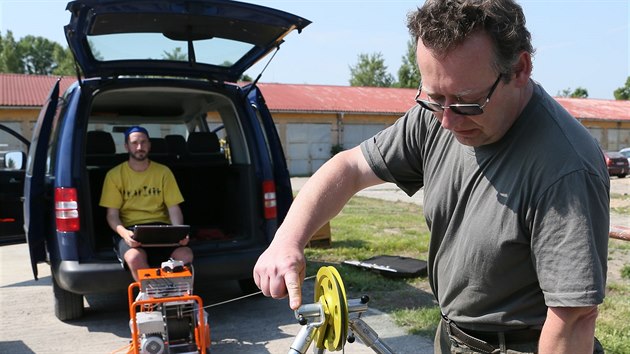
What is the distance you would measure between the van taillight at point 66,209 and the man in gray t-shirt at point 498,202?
2962mm

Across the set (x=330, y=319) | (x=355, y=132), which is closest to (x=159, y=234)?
(x=330, y=319)

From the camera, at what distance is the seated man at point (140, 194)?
4715mm

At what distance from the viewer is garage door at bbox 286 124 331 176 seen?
93.1ft

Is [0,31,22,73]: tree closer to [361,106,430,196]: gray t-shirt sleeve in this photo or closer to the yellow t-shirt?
the yellow t-shirt

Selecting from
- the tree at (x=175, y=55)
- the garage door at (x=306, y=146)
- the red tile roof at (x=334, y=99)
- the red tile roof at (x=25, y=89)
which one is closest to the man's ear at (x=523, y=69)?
the tree at (x=175, y=55)

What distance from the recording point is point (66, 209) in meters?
4.25

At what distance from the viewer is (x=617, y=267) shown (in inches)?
254

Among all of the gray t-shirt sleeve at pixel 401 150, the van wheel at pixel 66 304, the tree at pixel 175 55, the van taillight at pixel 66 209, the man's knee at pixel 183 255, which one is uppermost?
the tree at pixel 175 55

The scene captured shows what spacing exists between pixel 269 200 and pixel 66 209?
5.44ft

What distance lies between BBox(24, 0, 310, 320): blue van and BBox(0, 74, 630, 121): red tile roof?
19841 millimetres

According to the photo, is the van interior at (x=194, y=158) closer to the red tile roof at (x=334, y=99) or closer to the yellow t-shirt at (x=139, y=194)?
the yellow t-shirt at (x=139, y=194)

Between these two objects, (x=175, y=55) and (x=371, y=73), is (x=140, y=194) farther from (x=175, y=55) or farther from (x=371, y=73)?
(x=371, y=73)

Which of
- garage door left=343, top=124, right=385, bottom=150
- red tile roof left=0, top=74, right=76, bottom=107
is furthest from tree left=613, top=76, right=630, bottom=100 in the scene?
red tile roof left=0, top=74, right=76, bottom=107

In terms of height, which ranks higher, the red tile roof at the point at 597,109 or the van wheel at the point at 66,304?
the red tile roof at the point at 597,109
